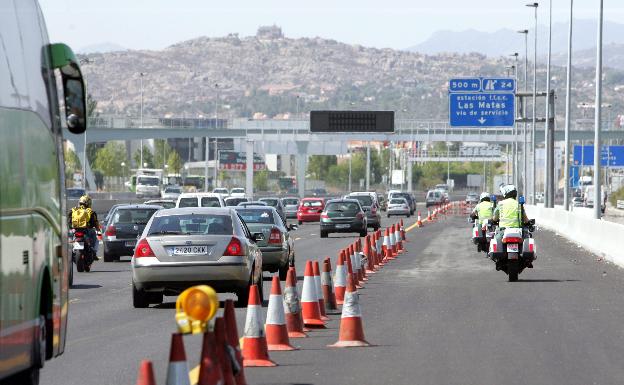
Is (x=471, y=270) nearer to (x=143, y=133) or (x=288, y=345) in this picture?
(x=288, y=345)

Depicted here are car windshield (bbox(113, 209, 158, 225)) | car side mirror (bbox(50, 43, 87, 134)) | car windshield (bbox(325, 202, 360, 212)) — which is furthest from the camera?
car windshield (bbox(325, 202, 360, 212))

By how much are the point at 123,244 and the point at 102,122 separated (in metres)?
86.1

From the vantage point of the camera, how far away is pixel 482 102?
7362cm

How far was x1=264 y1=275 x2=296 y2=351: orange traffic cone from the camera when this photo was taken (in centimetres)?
1481

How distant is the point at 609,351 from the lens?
1526cm

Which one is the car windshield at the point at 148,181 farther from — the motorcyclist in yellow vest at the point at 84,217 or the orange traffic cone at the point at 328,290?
the orange traffic cone at the point at 328,290

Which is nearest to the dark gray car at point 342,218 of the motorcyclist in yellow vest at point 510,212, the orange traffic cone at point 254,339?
the motorcyclist in yellow vest at point 510,212

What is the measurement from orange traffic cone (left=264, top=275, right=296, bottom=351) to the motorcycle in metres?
16.2

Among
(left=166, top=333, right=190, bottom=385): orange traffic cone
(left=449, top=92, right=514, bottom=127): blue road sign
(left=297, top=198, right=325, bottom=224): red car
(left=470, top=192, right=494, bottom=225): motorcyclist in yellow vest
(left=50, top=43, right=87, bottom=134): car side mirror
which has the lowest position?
(left=297, top=198, right=325, bottom=224): red car

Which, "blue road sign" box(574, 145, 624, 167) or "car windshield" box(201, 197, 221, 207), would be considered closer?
"car windshield" box(201, 197, 221, 207)

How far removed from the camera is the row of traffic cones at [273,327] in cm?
937

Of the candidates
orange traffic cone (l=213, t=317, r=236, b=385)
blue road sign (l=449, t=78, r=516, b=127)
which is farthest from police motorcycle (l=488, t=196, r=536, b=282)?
blue road sign (l=449, t=78, r=516, b=127)

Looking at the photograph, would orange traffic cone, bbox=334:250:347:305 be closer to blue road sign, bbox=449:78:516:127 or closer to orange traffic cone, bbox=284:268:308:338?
orange traffic cone, bbox=284:268:308:338

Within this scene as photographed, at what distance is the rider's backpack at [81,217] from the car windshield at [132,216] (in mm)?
5681
